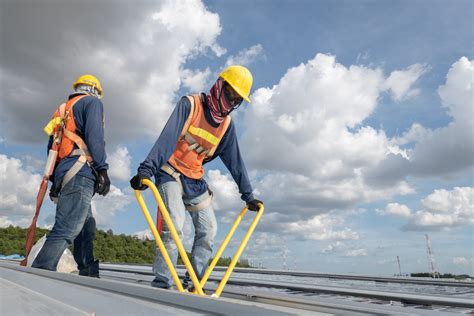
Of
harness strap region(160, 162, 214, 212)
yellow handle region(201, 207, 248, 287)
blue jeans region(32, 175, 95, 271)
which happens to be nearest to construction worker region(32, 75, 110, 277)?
blue jeans region(32, 175, 95, 271)

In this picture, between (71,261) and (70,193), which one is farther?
(71,261)

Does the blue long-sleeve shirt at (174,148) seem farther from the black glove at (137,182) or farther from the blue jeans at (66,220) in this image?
the blue jeans at (66,220)

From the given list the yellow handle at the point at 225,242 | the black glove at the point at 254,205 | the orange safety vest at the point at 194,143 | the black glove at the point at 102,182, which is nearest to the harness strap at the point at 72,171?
the black glove at the point at 102,182

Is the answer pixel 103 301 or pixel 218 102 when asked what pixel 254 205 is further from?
pixel 103 301

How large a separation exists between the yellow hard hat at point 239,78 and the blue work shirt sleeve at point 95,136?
4.60 feet

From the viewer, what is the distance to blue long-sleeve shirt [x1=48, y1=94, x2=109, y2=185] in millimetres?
3873

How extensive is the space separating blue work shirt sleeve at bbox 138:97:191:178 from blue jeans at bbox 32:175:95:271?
0.92 m

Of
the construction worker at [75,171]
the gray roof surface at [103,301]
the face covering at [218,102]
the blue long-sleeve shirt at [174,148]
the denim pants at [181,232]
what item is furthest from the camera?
the face covering at [218,102]

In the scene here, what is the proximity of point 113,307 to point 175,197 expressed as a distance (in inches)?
91.0

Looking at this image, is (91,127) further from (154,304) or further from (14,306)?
(154,304)

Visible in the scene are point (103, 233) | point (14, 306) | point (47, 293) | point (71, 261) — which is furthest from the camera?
point (103, 233)

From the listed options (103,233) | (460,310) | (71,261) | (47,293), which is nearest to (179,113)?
(47,293)

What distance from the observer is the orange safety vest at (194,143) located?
3.89m

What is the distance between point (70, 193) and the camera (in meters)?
3.78
